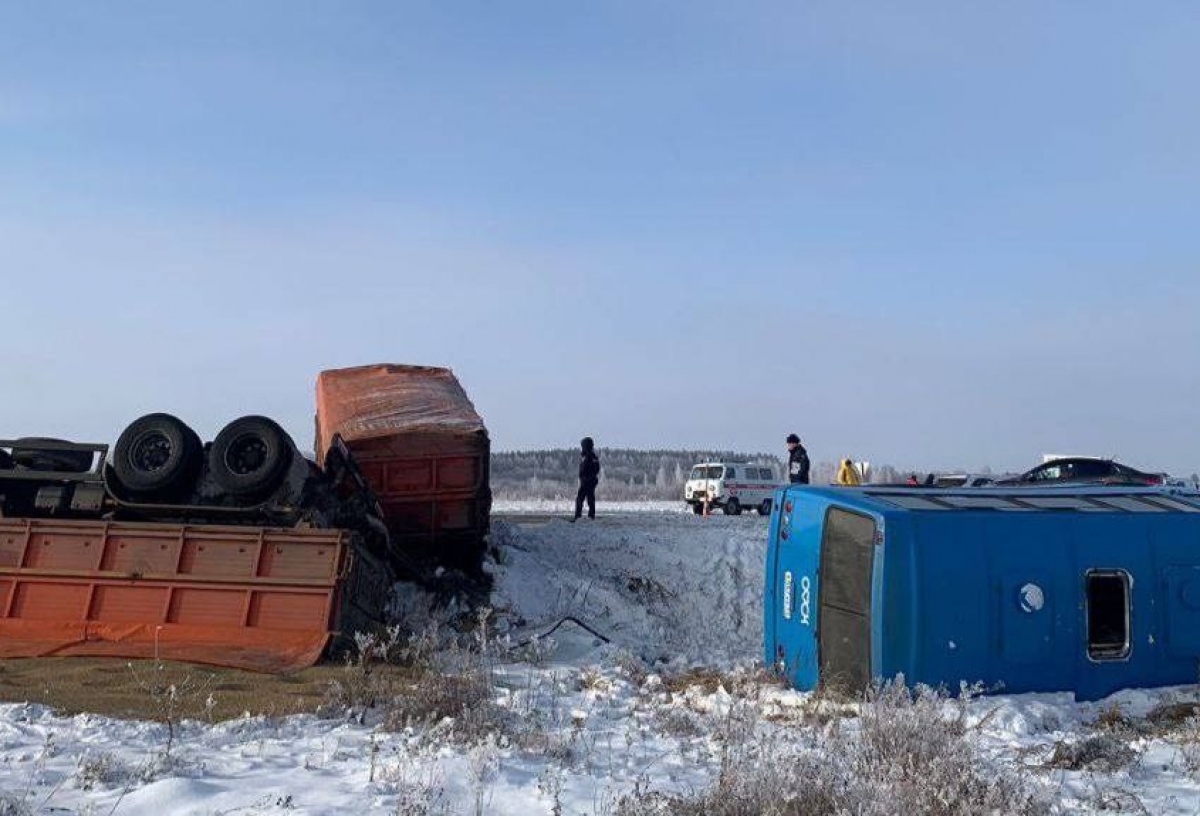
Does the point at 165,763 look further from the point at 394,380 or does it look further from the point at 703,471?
the point at 703,471

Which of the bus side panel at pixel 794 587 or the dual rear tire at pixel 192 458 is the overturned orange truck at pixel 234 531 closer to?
the dual rear tire at pixel 192 458

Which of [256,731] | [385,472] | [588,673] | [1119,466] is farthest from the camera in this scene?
[1119,466]

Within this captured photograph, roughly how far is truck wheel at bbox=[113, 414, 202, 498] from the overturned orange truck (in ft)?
0.05

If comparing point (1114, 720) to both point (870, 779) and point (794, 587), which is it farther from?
point (870, 779)

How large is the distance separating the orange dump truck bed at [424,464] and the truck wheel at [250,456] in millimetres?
2059

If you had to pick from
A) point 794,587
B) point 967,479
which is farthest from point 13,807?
point 967,479

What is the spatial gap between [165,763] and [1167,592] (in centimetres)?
710

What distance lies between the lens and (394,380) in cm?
1545

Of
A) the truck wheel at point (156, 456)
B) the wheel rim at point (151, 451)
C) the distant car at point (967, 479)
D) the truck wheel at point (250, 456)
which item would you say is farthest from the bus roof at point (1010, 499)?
the distant car at point (967, 479)

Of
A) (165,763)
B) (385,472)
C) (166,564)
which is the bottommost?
(165,763)

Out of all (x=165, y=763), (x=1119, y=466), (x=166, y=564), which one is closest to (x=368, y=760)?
(x=165, y=763)

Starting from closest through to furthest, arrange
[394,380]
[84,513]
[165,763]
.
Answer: [165,763], [84,513], [394,380]

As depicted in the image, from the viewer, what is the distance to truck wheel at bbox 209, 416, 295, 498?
1137 centimetres

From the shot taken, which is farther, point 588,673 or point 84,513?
point 84,513
